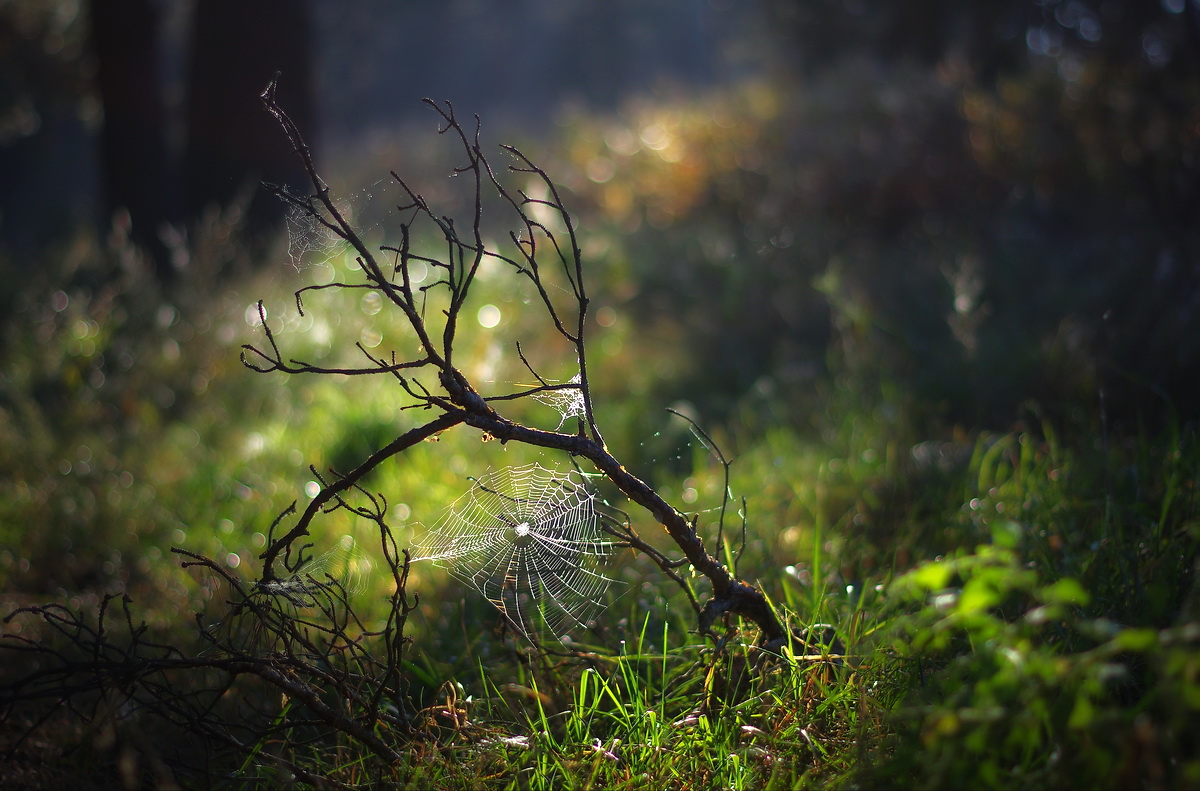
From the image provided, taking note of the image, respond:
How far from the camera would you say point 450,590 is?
2600 mm

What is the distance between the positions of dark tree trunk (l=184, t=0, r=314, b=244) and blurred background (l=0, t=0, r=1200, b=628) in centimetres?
3

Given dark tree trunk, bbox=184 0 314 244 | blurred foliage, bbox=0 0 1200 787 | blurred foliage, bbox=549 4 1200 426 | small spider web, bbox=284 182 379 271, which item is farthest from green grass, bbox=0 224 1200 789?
dark tree trunk, bbox=184 0 314 244

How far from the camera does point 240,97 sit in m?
6.95

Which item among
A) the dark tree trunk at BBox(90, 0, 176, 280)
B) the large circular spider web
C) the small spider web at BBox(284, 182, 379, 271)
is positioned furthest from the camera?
the dark tree trunk at BBox(90, 0, 176, 280)

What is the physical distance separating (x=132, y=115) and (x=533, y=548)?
736cm

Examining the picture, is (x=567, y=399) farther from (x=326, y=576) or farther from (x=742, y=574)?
(x=742, y=574)

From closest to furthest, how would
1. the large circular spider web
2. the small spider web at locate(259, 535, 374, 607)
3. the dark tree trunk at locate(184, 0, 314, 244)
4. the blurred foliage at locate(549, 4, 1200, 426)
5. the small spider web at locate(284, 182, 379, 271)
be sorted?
the small spider web at locate(259, 535, 374, 607)
the small spider web at locate(284, 182, 379, 271)
the large circular spider web
the blurred foliage at locate(549, 4, 1200, 426)
the dark tree trunk at locate(184, 0, 314, 244)

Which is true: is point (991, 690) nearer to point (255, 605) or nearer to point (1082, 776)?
point (1082, 776)

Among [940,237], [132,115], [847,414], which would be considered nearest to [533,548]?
[847,414]

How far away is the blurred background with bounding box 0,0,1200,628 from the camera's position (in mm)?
3307

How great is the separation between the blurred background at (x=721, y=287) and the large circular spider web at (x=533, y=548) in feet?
1.06

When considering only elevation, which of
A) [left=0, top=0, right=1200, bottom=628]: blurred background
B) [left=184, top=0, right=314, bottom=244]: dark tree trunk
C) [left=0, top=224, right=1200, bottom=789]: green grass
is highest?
[left=184, top=0, right=314, bottom=244]: dark tree trunk

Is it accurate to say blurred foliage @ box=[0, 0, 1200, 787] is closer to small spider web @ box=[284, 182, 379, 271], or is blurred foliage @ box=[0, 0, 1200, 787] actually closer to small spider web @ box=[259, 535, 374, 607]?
small spider web @ box=[284, 182, 379, 271]

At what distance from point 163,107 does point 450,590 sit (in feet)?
23.7
